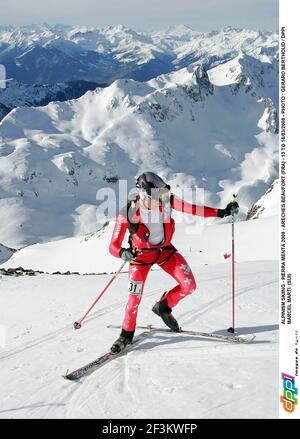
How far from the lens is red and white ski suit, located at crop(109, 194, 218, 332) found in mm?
8055

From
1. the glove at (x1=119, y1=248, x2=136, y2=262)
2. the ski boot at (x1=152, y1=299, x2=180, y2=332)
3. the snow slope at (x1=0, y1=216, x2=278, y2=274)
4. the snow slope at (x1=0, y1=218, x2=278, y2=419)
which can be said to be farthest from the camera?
the snow slope at (x1=0, y1=216, x2=278, y2=274)

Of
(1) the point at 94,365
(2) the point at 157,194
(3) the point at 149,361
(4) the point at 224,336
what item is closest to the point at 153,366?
(3) the point at 149,361

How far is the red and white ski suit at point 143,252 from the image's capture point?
8.05 m

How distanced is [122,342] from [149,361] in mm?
901

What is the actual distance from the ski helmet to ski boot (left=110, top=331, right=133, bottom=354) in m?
2.48

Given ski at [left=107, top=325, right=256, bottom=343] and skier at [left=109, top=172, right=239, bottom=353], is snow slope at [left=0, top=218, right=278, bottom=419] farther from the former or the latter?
skier at [left=109, top=172, right=239, bottom=353]

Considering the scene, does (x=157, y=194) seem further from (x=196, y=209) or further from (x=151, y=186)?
(x=196, y=209)

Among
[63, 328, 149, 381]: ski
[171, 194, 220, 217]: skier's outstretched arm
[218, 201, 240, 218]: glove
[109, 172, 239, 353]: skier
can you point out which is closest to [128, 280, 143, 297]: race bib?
[109, 172, 239, 353]: skier

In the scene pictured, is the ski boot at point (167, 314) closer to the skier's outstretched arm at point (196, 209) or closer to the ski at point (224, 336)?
the ski at point (224, 336)

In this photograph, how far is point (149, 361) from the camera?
7242mm

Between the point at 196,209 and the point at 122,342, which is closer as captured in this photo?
the point at 122,342

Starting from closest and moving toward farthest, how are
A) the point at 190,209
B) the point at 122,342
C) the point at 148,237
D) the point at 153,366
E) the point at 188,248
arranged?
1. the point at 153,366
2. the point at 122,342
3. the point at 148,237
4. the point at 190,209
5. the point at 188,248

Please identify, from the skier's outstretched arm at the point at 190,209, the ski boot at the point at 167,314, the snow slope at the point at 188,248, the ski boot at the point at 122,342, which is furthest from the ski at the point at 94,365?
the snow slope at the point at 188,248
